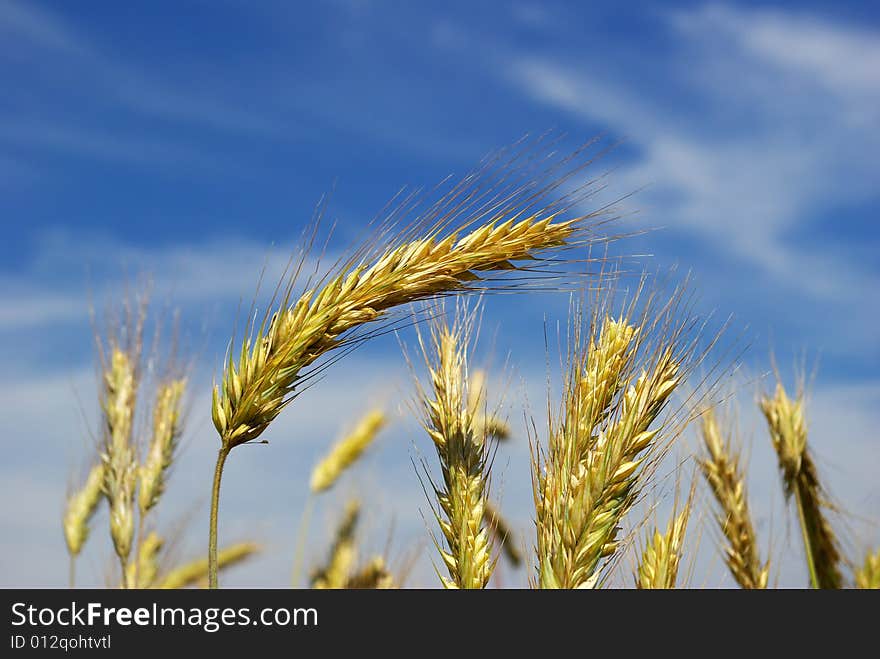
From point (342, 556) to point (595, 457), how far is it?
280cm

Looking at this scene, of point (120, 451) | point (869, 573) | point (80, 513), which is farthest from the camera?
point (80, 513)

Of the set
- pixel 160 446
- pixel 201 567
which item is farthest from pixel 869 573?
pixel 201 567

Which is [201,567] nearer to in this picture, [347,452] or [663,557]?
[347,452]

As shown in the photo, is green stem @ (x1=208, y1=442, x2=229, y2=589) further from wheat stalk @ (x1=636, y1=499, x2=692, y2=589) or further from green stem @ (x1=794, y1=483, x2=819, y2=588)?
green stem @ (x1=794, y1=483, x2=819, y2=588)

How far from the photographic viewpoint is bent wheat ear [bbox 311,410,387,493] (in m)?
5.19

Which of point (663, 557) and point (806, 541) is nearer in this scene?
point (663, 557)

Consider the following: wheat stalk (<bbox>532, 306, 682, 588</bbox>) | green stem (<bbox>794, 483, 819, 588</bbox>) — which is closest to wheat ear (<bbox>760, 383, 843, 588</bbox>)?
green stem (<bbox>794, 483, 819, 588</bbox>)

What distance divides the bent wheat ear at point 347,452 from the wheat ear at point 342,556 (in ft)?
1.03

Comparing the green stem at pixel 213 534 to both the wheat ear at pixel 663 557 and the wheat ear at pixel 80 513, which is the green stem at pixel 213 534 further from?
the wheat ear at pixel 80 513

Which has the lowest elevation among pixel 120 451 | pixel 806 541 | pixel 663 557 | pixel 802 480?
pixel 663 557

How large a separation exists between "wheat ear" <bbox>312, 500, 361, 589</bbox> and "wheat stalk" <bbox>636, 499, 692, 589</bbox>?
2.11 m

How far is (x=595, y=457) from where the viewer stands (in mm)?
2312
